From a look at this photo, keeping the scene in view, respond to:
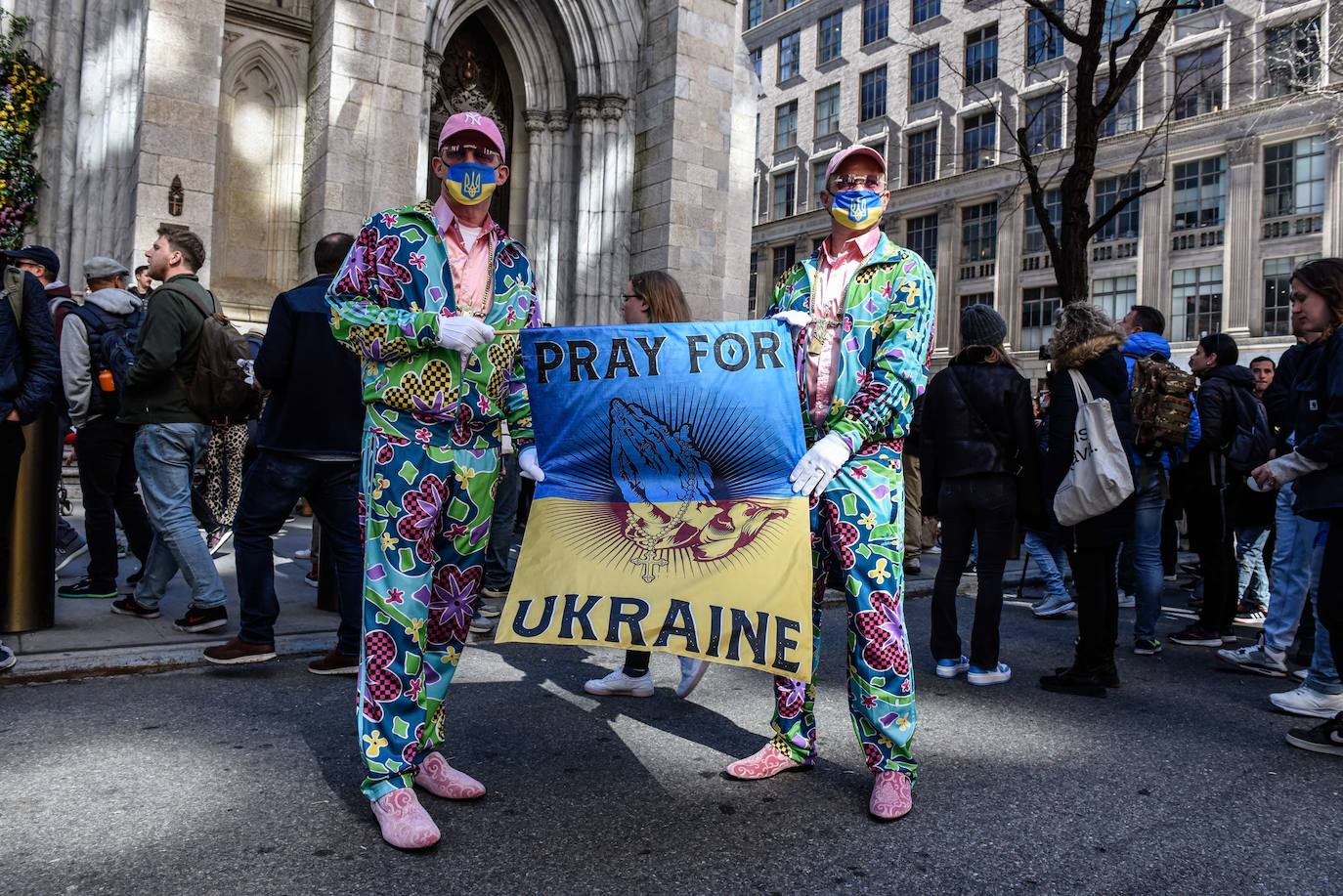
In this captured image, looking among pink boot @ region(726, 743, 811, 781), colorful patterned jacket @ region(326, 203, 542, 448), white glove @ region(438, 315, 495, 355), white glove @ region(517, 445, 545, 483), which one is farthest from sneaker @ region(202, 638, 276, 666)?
white glove @ region(438, 315, 495, 355)

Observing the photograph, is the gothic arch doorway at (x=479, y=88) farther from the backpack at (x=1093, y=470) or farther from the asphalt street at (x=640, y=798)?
the asphalt street at (x=640, y=798)

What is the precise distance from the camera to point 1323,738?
4.21 metres

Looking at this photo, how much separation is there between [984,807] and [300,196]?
34.5ft

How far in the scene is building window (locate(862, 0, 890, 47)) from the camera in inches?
1688

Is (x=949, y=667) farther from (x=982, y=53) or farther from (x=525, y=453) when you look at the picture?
(x=982, y=53)

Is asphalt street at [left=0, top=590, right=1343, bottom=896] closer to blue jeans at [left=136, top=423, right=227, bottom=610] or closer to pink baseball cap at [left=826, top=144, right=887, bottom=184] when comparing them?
blue jeans at [left=136, top=423, right=227, bottom=610]

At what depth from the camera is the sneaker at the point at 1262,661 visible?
572cm

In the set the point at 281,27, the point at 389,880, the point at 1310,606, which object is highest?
the point at 281,27

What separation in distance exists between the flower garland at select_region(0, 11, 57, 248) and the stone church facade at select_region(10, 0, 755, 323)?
0.16 meters

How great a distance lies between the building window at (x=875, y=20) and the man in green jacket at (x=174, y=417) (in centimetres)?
4280

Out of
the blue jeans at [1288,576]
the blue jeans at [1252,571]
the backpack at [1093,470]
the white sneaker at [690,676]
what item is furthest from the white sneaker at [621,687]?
the blue jeans at [1252,571]

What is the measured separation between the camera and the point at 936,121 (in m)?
39.8

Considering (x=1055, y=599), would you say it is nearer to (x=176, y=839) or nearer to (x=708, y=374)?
(x=708, y=374)

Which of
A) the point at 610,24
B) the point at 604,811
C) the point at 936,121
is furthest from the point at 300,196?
the point at 936,121
